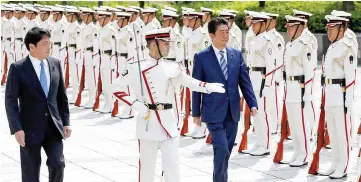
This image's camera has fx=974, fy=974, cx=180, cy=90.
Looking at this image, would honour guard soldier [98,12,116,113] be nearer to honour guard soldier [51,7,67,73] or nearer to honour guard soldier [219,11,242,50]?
honour guard soldier [51,7,67,73]

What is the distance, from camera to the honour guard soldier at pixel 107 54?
16848 millimetres

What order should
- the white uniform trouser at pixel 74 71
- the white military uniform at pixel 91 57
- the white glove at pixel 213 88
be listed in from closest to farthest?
the white glove at pixel 213 88 → the white military uniform at pixel 91 57 → the white uniform trouser at pixel 74 71

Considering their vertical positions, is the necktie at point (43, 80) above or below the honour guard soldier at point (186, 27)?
above

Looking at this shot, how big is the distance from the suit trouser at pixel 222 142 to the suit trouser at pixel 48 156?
5.34 feet

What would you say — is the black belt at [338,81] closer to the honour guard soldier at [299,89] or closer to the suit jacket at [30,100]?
the honour guard soldier at [299,89]

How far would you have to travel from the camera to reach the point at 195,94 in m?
9.41

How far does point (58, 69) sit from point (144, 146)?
102cm

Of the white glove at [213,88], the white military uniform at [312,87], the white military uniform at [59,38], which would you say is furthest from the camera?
the white military uniform at [59,38]

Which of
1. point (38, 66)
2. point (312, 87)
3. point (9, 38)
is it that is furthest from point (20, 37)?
point (38, 66)

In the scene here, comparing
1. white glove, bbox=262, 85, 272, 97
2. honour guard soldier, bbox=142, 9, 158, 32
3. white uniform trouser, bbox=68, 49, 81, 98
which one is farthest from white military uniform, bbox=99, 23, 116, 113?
white glove, bbox=262, 85, 272, 97

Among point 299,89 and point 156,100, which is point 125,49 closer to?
point 299,89

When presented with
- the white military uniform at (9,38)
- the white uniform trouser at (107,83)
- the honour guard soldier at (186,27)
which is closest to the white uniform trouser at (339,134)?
the honour guard soldier at (186,27)

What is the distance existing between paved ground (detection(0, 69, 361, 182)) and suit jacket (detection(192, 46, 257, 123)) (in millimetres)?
1647

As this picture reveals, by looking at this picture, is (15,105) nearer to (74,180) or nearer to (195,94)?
(195,94)
